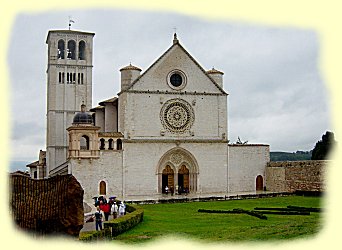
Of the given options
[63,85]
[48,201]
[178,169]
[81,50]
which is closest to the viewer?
[48,201]

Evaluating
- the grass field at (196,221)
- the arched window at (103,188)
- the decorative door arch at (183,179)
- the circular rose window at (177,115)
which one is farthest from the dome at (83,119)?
the grass field at (196,221)

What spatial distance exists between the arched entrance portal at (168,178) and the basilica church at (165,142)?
0.07 m

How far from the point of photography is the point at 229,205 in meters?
28.6

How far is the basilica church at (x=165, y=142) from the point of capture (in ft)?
117

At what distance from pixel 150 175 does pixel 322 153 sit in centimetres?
1682

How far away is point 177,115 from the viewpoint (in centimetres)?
3869

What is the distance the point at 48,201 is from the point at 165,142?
101 ft

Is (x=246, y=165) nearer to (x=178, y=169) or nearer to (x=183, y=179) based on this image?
(x=183, y=179)

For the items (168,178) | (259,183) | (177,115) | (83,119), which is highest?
(177,115)

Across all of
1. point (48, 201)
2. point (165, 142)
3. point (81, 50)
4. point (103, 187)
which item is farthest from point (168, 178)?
point (48, 201)

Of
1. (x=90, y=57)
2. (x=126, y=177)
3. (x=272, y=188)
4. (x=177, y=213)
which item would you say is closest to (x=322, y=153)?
(x=272, y=188)

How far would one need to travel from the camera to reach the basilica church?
35.8 meters

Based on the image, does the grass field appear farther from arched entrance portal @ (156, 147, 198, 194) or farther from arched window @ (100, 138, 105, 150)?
arched entrance portal @ (156, 147, 198, 194)

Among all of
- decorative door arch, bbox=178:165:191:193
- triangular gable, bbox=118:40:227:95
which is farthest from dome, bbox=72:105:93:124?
decorative door arch, bbox=178:165:191:193
